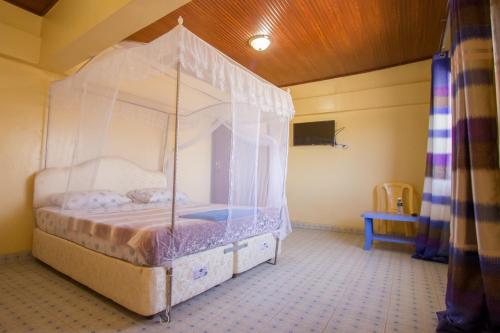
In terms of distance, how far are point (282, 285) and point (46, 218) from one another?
8.76ft

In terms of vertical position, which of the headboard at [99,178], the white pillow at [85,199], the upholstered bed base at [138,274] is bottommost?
the upholstered bed base at [138,274]

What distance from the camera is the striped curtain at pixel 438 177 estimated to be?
3352mm

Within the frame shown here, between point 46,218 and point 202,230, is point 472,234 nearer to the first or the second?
point 202,230

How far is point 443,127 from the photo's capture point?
3486mm

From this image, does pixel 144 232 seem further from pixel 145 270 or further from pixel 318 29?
pixel 318 29

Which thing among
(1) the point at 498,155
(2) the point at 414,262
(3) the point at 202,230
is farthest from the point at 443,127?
(3) the point at 202,230

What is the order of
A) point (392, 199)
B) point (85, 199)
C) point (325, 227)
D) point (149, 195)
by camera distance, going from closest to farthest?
point (85, 199)
point (149, 195)
point (392, 199)
point (325, 227)

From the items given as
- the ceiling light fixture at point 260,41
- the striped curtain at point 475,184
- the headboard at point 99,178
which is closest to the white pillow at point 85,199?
the headboard at point 99,178

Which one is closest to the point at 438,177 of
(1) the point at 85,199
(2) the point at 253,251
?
(2) the point at 253,251

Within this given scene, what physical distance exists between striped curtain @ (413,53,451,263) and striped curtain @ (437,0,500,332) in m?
1.85

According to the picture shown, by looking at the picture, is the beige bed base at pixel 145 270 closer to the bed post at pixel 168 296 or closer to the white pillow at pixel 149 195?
the bed post at pixel 168 296

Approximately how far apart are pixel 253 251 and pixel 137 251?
131 cm

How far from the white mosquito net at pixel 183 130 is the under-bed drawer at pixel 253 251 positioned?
82 millimetres

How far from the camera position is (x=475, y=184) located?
5.33ft
